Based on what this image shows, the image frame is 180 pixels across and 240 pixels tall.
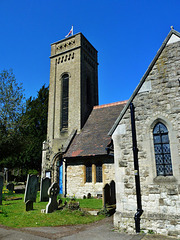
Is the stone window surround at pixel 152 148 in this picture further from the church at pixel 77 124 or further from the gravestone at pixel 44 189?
the gravestone at pixel 44 189

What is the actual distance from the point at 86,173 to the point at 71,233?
9.85m

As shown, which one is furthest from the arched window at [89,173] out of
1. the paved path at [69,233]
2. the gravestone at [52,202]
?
the paved path at [69,233]

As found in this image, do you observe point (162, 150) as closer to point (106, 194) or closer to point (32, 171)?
point (106, 194)

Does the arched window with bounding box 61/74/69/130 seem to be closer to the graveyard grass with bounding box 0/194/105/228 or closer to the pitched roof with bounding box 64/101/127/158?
the pitched roof with bounding box 64/101/127/158

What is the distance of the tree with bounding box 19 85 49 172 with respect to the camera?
30.3m

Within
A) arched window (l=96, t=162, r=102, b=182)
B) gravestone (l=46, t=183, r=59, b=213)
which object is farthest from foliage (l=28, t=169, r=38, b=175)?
gravestone (l=46, t=183, r=59, b=213)

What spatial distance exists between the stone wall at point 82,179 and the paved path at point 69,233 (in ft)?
24.8

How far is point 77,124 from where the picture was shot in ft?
65.8

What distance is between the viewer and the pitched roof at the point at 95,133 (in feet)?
53.8

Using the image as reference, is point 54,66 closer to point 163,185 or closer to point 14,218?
point 14,218

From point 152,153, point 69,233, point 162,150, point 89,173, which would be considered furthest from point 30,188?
point 162,150

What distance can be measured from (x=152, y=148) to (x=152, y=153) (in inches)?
7.1

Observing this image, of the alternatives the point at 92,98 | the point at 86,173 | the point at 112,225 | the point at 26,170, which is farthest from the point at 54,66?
the point at 112,225

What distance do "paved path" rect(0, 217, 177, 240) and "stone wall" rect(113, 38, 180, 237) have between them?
0.55 metres
